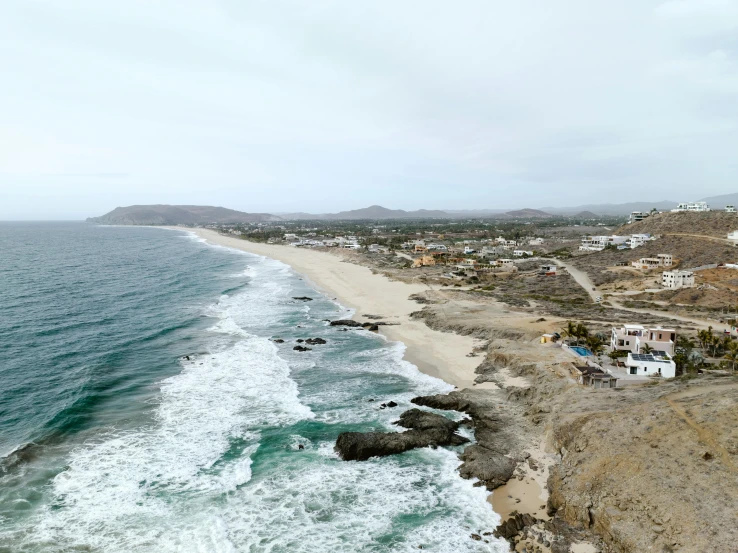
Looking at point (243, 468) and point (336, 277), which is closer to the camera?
point (243, 468)

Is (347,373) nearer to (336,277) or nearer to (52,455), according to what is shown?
(52,455)

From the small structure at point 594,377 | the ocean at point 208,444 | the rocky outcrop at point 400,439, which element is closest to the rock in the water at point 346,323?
the ocean at point 208,444

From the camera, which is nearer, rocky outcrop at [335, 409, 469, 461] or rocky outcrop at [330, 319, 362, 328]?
rocky outcrop at [335, 409, 469, 461]

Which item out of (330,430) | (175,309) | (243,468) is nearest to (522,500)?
(330,430)

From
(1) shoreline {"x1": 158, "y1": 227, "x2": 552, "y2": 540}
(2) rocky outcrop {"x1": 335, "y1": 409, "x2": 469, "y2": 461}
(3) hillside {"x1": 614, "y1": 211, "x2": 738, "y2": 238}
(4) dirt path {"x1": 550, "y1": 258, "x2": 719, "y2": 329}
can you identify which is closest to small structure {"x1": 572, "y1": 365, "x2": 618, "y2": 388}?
(1) shoreline {"x1": 158, "y1": 227, "x2": 552, "y2": 540}

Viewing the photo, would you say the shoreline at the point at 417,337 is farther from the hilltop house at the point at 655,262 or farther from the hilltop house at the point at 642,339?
the hilltop house at the point at 655,262

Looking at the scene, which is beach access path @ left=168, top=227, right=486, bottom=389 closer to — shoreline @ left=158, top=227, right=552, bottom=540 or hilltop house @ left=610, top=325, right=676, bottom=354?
shoreline @ left=158, top=227, right=552, bottom=540
